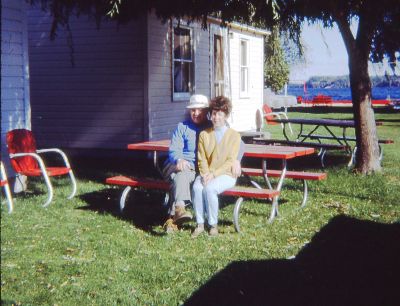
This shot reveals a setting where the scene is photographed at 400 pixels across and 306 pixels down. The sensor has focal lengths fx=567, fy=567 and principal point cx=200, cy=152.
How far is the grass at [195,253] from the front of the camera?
418 centimetres

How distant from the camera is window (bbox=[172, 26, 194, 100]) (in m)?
13.3

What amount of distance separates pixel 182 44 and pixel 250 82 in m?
5.63

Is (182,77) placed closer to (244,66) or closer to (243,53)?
(244,66)

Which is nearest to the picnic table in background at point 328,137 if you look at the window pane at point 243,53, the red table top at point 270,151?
the red table top at point 270,151

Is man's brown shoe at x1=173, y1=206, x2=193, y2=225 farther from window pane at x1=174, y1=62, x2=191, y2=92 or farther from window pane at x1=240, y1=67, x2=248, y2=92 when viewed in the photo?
window pane at x1=240, y1=67, x2=248, y2=92

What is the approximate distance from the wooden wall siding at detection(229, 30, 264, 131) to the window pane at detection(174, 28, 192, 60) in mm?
3303

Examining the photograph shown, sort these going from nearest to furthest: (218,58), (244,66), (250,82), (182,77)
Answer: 1. (182,77)
2. (218,58)
3. (244,66)
4. (250,82)

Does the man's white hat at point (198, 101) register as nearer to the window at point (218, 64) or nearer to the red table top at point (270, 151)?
the red table top at point (270, 151)

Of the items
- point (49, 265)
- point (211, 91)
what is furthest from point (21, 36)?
point (211, 91)

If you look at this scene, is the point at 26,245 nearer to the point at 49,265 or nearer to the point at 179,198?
the point at 49,265

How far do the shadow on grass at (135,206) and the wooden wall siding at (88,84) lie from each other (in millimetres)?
3968

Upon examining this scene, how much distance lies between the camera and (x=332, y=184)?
8969 mm

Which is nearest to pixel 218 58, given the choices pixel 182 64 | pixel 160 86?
pixel 182 64

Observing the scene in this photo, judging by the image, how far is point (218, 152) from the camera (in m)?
6.11
